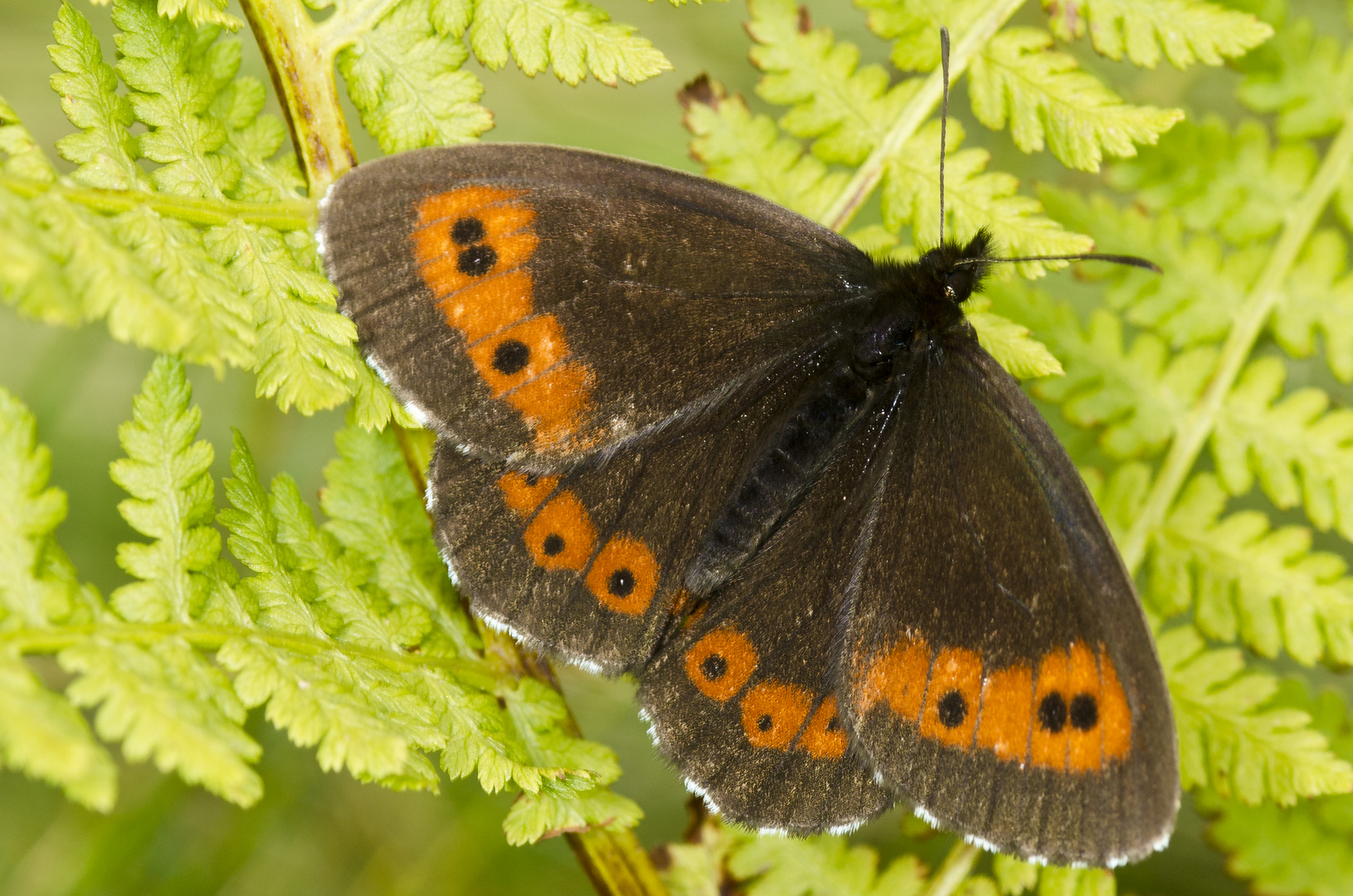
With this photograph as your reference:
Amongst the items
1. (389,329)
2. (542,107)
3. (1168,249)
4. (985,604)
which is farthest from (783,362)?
(542,107)

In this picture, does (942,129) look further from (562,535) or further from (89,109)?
(89,109)

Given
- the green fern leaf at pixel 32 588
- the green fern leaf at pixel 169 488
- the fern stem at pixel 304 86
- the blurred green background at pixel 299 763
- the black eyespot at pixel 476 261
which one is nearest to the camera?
the green fern leaf at pixel 32 588

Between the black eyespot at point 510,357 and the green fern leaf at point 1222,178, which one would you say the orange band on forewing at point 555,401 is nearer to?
the black eyespot at point 510,357

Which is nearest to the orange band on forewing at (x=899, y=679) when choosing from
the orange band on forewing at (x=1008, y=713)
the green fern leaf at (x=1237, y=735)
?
the orange band on forewing at (x=1008, y=713)

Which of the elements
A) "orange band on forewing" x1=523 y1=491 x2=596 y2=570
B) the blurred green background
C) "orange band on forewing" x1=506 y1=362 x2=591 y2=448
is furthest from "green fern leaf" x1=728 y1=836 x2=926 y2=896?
"orange band on forewing" x1=506 y1=362 x2=591 y2=448

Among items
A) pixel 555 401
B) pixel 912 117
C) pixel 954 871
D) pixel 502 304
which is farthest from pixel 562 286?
pixel 954 871

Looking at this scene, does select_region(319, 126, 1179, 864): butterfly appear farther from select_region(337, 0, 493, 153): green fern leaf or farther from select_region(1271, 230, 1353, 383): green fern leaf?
select_region(1271, 230, 1353, 383): green fern leaf
